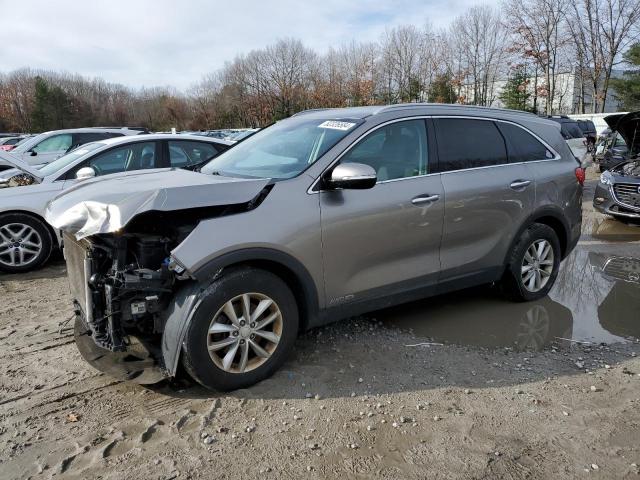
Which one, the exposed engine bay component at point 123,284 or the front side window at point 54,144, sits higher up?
the front side window at point 54,144

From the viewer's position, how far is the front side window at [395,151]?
3.82m

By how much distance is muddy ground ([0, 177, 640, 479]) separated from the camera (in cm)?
267

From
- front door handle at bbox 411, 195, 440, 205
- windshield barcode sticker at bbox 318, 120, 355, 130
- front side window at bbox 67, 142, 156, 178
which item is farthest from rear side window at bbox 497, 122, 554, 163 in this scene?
front side window at bbox 67, 142, 156, 178

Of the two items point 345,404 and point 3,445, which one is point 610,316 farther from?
point 3,445

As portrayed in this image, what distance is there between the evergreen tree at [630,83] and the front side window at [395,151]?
42760 millimetres

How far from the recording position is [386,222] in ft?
12.3

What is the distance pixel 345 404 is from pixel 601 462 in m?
1.46

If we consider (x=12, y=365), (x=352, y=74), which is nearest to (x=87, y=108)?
(x=352, y=74)

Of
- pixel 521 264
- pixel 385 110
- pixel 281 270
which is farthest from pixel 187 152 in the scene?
pixel 521 264

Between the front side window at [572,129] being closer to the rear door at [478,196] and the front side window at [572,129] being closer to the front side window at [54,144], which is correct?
the rear door at [478,196]

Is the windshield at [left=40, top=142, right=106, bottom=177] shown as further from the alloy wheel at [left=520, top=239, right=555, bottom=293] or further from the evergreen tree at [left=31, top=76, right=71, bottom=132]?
the evergreen tree at [left=31, top=76, right=71, bottom=132]

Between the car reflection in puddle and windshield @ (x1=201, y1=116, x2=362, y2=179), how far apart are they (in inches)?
68.8

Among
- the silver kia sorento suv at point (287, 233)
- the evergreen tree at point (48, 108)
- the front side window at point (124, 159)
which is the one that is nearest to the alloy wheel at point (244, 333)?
the silver kia sorento suv at point (287, 233)

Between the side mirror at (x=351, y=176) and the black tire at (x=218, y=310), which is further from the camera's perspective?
the side mirror at (x=351, y=176)
